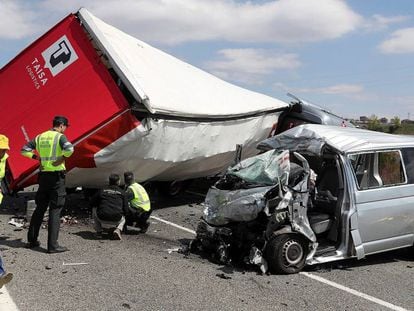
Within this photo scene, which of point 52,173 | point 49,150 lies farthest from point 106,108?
point 52,173

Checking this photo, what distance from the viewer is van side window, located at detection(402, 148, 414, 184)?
6.40 meters

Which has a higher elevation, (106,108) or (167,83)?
(167,83)

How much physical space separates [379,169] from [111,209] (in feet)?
12.4

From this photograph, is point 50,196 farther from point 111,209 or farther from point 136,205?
point 136,205

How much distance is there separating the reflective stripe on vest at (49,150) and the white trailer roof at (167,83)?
1571 mm

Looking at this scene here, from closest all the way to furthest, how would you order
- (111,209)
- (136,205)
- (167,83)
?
(111,209) → (136,205) → (167,83)

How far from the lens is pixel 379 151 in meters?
6.27

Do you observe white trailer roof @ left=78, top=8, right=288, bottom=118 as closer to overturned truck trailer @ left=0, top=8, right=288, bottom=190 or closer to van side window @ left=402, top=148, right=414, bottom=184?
overturned truck trailer @ left=0, top=8, right=288, bottom=190

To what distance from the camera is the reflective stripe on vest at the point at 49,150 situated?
6.27 meters

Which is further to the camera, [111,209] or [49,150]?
[111,209]

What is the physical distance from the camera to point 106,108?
7414mm

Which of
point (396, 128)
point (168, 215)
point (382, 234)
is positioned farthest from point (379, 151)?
point (396, 128)

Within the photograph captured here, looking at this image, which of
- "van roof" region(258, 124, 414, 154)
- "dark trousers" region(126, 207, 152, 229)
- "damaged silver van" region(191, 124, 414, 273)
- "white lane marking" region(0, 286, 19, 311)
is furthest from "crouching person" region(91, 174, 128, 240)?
"white lane marking" region(0, 286, 19, 311)

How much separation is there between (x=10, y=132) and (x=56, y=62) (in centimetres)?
139
